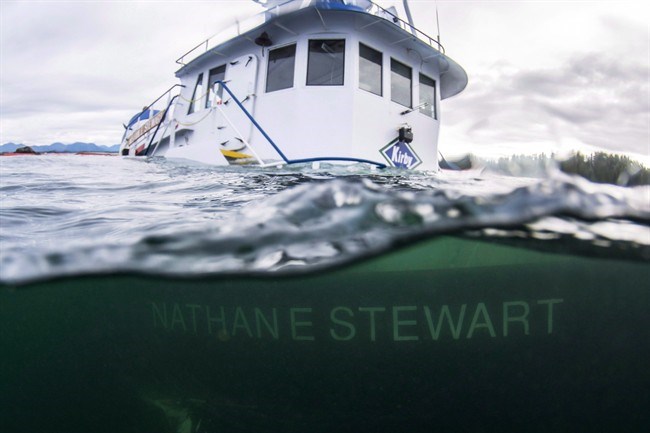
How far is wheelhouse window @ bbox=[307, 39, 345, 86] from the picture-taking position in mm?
8906

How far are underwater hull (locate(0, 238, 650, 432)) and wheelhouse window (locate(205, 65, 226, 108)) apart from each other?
301 inches

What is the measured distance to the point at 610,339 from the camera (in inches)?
124

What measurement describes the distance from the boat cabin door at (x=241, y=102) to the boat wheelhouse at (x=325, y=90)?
0.03m

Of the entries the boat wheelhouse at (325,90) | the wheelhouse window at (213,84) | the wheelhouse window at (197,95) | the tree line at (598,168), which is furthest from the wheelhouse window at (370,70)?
the tree line at (598,168)

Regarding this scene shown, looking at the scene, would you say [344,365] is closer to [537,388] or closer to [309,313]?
[309,313]

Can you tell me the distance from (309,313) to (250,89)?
24.4 feet

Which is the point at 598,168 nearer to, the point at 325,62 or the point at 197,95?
the point at 325,62

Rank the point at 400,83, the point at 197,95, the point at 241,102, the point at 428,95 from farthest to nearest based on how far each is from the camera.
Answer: the point at 197,95
the point at 428,95
the point at 400,83
the point at 241,102

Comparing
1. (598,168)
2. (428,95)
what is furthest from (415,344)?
(428,95)

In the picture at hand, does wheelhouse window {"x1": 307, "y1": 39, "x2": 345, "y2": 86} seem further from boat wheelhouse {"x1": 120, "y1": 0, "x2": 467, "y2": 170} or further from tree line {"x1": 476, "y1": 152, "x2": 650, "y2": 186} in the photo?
tree line {"x1": 476, "y1": 152, "x2": 650, "y2": 186}

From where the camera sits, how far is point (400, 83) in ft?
32.2

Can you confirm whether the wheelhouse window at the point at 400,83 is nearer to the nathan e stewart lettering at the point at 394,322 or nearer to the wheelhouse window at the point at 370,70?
the wheelhouse window at the point at 370,70

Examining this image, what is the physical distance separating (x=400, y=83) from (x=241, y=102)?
11.9 feet

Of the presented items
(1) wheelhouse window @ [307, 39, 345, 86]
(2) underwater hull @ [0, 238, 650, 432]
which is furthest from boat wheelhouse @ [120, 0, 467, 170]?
(2) underwater hull @ [0, 238, 650, 432]
